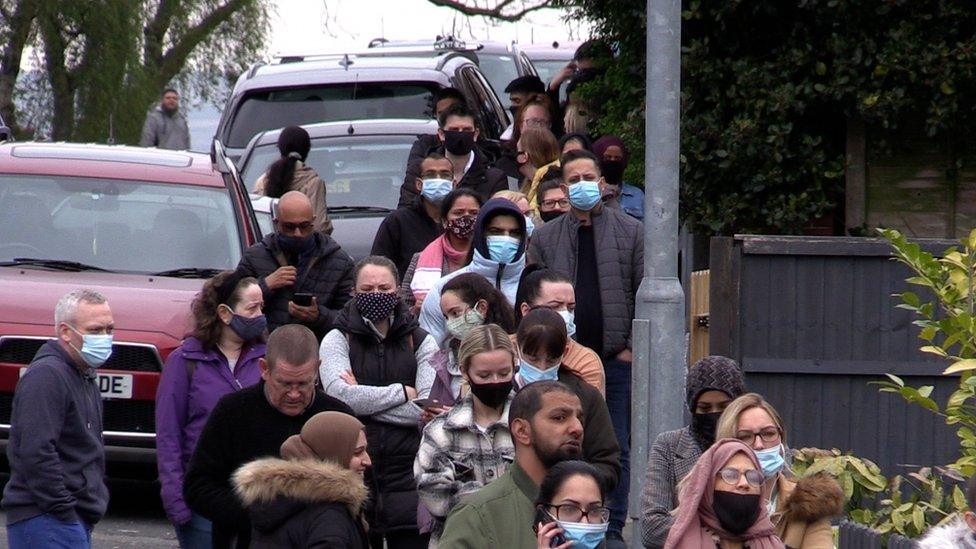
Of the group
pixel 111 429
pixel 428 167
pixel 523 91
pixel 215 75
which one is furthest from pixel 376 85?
pixel 215 75

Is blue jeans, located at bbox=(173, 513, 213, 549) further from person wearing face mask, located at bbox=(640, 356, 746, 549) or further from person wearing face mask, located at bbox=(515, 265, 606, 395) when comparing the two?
person wearing face mask, located at bbox=(640, 356, 746, 549)

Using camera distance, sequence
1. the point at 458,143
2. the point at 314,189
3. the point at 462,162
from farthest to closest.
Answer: the point at 314,189 < the point at 462,162 < the point at 458,143

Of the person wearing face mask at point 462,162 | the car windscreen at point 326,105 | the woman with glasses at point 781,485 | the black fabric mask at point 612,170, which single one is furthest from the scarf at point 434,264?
the car windscreen at point 326,105

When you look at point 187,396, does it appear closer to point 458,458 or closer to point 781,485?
point 458,458

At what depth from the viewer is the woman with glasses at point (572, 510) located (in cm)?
635

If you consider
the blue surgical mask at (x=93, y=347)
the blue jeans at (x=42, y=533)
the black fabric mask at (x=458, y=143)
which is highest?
the black fabric mask at (x=458, y=143)

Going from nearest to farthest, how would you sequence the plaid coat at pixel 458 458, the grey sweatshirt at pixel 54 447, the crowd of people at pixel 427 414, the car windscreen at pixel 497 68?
the crowd of people at pixel 427 414
the plaid coat at pixel 458 458
the grey sweatshirt at pixel 54 447
the car windscreen at pixel 497 68

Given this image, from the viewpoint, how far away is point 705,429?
24.8ft

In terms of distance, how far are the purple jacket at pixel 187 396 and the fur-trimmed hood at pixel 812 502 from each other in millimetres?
2845

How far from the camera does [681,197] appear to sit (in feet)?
45.2

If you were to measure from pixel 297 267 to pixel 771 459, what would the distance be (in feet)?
13.7

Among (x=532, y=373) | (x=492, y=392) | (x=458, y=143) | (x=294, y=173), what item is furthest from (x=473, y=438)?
(x=294, y=173)

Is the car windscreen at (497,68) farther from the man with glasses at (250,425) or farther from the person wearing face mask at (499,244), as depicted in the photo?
the man with glasses at (250,425)

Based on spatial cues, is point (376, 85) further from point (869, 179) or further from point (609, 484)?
point (609, 484)
